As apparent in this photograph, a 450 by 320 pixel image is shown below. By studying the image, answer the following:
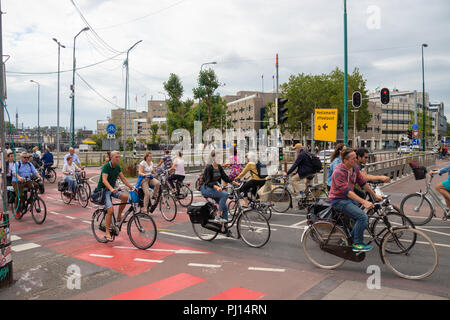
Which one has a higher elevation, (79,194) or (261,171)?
(261,171)

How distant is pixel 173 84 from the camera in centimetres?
5372

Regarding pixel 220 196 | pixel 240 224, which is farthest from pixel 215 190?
pixel 240 224

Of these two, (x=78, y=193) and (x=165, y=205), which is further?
(x=78, y=193)

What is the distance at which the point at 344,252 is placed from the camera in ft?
17.2

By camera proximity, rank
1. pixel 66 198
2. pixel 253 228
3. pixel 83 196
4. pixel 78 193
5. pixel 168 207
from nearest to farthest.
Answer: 1. pixel 253 228
2. pixel 168 207
3. pixel 83 196
4. pixel 78 193
5. pixel 66 198

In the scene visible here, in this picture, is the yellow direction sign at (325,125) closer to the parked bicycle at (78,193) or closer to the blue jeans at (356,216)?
the blue jeans at (356,216)

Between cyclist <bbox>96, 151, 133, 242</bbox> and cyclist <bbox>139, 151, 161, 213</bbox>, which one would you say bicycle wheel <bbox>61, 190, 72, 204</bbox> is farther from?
cyclist <bbox>96, 151, 133, 242</bbox>

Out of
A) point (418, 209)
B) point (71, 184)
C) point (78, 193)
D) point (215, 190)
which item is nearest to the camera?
point (215, 190)

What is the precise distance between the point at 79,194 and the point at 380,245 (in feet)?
32.6

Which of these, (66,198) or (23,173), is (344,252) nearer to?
(23,173)

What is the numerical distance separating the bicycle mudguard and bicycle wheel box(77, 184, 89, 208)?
885 centimetres

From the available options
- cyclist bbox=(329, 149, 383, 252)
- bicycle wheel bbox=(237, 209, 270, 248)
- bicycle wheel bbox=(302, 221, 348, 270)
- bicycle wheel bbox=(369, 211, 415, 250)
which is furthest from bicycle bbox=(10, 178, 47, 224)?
bicycle wheel bbox=(369, 211, 415, 250)
